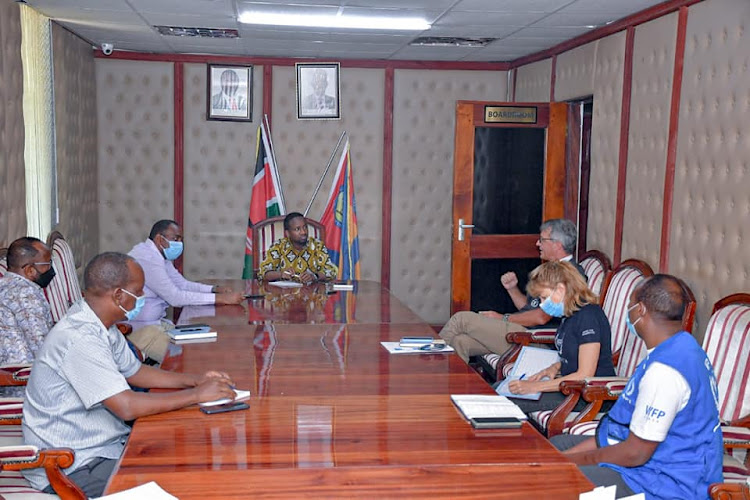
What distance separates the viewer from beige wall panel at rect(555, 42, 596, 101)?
572cm

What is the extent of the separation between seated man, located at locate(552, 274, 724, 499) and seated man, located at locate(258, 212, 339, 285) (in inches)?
130

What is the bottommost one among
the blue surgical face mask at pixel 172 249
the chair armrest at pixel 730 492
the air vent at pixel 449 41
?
the chair armrest at pixel 730 492

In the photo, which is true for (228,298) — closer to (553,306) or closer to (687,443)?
(553,306)

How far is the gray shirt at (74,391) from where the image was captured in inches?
97.7

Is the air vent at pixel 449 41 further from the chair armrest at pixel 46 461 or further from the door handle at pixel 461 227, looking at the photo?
the chair armrest at pixel 46 461

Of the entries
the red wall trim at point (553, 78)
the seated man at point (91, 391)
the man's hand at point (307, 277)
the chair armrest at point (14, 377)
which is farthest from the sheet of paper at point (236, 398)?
the red wall trim at point (553, 78)

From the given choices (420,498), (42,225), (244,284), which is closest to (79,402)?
(420,498)

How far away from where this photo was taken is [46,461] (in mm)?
2307

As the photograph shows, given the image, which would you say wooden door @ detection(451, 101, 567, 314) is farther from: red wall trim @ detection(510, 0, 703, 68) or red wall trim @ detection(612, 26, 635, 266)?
red wall trim @ detection(612, 26, 635, 266)

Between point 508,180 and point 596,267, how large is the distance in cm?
152

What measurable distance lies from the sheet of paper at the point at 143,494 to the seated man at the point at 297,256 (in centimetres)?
359

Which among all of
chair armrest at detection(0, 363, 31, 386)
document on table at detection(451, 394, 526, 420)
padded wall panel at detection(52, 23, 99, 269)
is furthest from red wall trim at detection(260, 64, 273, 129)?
document on table at detection(451, 394, 526, 420)

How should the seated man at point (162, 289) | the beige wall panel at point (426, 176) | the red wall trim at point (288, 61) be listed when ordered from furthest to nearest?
the beige wall panel at point (426, 176) → the red wall trim at point (288, 61) → the seated man at point (162, 289)

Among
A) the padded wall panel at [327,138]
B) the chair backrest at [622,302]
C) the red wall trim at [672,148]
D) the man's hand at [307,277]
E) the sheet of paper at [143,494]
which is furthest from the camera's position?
the padded wall panel at [327,138]
